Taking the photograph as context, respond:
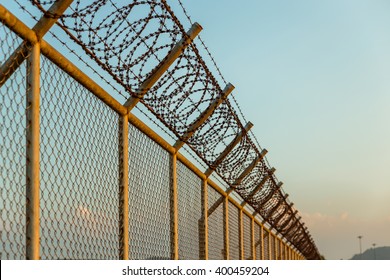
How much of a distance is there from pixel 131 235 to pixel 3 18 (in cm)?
225

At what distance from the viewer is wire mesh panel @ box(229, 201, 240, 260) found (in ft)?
33.1

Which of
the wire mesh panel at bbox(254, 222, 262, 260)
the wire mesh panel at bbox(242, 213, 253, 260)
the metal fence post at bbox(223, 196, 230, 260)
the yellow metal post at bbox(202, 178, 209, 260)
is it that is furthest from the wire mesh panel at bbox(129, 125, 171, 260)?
the wire mesh panel at bbox(254, 222, 262, 260)

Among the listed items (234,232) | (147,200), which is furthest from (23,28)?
(234,232)

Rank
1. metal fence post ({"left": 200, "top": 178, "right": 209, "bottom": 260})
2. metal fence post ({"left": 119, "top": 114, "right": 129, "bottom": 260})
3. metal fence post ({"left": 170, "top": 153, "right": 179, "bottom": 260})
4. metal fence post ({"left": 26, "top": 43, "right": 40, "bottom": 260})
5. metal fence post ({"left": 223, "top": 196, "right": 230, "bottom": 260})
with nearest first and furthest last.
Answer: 1. metal fence post ({"left": 26, "top": 43, "right": 40, "bottom": 260})
2. metal fence post ({"left": 119, "top": 114, "right": 129, "bottom": 260})
3. metal fence post ({"left": 170, "top": 153, "right": 179, "bottom": 260})
4. metal fence post ({"left": 200, "top": 178, "right": 209, "bottom": 260})
5. metal fence post ({"left": 223, "top": 196, "right": 230, "bottom": 260})

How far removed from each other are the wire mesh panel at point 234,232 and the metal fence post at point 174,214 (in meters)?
3.40

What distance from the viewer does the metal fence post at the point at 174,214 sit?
6548 millimetres

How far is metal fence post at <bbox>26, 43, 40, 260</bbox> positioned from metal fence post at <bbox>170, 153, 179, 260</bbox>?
9.58ft

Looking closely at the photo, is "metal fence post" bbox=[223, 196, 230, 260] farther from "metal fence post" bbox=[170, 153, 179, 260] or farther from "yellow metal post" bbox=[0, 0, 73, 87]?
"yellow metal post" bbox=[0, 0, 73, 87]

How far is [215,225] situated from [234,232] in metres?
1.60

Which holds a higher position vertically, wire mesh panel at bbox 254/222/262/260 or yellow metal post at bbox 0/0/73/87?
wire mesh panel at bbox 254/222/262/260

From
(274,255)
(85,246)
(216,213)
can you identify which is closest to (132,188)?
(85,246)

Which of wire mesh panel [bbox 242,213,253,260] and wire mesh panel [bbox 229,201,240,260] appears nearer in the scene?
wire mesh panel [bbox 229,201,240,260]

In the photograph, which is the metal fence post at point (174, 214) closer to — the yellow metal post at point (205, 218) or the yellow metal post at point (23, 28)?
the yellow metal post at point (205, 218)
